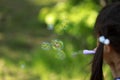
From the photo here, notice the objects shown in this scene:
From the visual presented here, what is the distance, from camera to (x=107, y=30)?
4.29ft

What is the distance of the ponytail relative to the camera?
1.33 m

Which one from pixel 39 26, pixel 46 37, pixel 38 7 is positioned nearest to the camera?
pixel 46 37

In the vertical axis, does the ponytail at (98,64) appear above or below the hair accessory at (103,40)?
below

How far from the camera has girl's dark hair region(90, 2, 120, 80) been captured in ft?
4.27

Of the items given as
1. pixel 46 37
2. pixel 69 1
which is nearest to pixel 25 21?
pixel 46 37

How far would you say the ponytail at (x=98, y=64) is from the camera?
52.4 inches

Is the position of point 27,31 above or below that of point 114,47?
above

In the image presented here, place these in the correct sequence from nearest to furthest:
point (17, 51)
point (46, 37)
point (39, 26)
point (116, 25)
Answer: point (116, 25)
point (17, 51)
point (46, 37)
point (39, 26)

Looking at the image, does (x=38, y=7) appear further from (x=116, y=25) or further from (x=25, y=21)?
(x=116, y=25)

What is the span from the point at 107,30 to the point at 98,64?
119mm

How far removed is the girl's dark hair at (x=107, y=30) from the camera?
1.30m

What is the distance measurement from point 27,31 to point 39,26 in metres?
0.18

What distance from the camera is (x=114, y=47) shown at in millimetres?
1307

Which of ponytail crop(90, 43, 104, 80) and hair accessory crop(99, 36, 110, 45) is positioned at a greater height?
hair accessory crop(99, 36, 110, 45)
